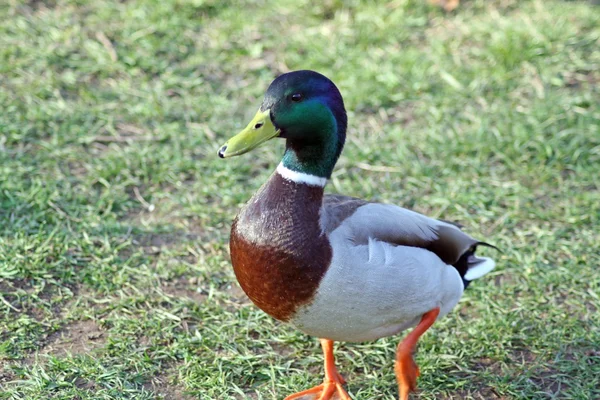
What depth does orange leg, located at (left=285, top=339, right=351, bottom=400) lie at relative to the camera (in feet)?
10.8

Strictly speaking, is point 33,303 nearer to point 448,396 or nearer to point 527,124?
point 448,396

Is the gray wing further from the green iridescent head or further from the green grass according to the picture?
the green grass

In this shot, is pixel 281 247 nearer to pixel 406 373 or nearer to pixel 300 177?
pixel 300 177

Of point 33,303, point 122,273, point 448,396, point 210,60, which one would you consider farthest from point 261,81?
point 448,396

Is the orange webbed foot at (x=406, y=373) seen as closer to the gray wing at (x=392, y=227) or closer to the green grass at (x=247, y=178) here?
the green grass at (x=247, y=178)

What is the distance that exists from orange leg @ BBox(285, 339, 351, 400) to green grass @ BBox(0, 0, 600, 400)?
98mm

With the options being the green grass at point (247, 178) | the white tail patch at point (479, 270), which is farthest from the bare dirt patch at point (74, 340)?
the white tail patch at point (479, 270)

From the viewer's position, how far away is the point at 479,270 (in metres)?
3.52

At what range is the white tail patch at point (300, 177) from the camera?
3.03 metres

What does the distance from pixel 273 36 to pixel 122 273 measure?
9.16 ft

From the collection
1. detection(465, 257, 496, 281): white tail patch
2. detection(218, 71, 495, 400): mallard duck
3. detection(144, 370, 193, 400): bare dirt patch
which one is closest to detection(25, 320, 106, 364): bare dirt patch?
detection(144, 370, 193, 400): bare dirt patch

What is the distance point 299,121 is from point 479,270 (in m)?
1.13

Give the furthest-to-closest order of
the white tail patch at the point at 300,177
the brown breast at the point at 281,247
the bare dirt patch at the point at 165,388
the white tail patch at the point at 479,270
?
the white tail patch at the point at 479,270, the bare dirt patch at the point at 165,388, the white tail patch at the point at 300,177, the brown breast at the point at 281,247

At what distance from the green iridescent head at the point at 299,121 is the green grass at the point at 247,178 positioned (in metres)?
0.95
